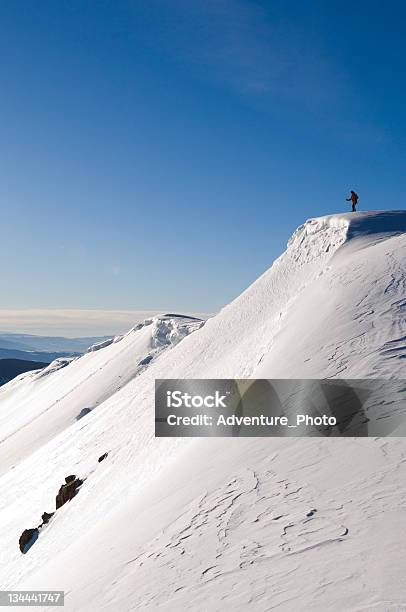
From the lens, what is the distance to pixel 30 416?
157 feet

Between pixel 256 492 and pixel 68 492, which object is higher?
pixel 256 492

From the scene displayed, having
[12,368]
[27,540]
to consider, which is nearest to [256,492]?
[27,540]

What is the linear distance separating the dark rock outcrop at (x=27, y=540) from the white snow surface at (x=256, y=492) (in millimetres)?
347

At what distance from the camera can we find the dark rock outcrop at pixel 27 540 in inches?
607

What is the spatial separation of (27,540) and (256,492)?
11.7 m

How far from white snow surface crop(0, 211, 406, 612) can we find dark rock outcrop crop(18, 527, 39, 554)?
35cm

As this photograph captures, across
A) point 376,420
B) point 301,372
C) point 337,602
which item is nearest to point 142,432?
point 301,372

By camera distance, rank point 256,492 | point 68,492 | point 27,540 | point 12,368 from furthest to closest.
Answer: point 12,368 < point 68,492 < point 27,540 < point 256,492

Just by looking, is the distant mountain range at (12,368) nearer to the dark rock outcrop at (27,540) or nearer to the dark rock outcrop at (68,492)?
the dark rock outcrop at (68,492)

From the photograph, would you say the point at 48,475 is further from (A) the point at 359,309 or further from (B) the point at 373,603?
(B) the point at 373,603

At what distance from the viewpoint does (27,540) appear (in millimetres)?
15781

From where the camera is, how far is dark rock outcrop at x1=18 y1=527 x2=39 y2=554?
15406mm

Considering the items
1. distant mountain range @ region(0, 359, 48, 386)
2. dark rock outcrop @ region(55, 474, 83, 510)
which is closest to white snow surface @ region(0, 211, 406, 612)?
dark rock outcrop @ region(55, 474, 83, 510)

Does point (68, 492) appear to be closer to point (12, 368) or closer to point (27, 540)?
point (27, 540)
